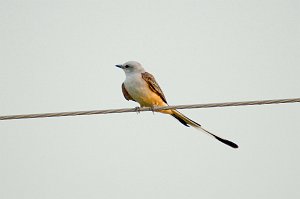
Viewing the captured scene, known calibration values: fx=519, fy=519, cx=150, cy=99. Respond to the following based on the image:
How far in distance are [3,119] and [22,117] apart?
0.24 metres

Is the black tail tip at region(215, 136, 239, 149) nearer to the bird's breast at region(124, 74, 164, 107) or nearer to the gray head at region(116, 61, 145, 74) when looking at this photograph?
the bird's breast at region(124, 74, 164, 107)

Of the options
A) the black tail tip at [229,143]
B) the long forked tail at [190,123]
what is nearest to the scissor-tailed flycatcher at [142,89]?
the long forked tail at [190,123]

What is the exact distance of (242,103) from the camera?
4.54m

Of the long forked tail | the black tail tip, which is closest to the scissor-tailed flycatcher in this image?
the long forked tail

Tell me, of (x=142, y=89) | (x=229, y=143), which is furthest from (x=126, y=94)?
(x=229, y=143)

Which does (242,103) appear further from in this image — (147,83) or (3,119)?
(147,83)

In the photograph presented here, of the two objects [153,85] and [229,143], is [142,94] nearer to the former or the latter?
[153,85]

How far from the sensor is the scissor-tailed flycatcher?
7.00m

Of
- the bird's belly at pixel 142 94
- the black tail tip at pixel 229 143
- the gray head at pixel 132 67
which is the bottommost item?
the black tail tip at pixel 229 143

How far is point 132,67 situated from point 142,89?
0.50 metres

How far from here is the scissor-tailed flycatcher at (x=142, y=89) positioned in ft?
23.0

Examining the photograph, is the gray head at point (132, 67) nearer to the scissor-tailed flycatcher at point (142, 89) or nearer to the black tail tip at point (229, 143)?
the scissor-tailed flycatcher at point (142, 89)

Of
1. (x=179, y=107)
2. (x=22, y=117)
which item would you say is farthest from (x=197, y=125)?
(x=22, y=117)

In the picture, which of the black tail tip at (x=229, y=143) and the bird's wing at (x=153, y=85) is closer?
the black tail tip at (x=229, y=143)
